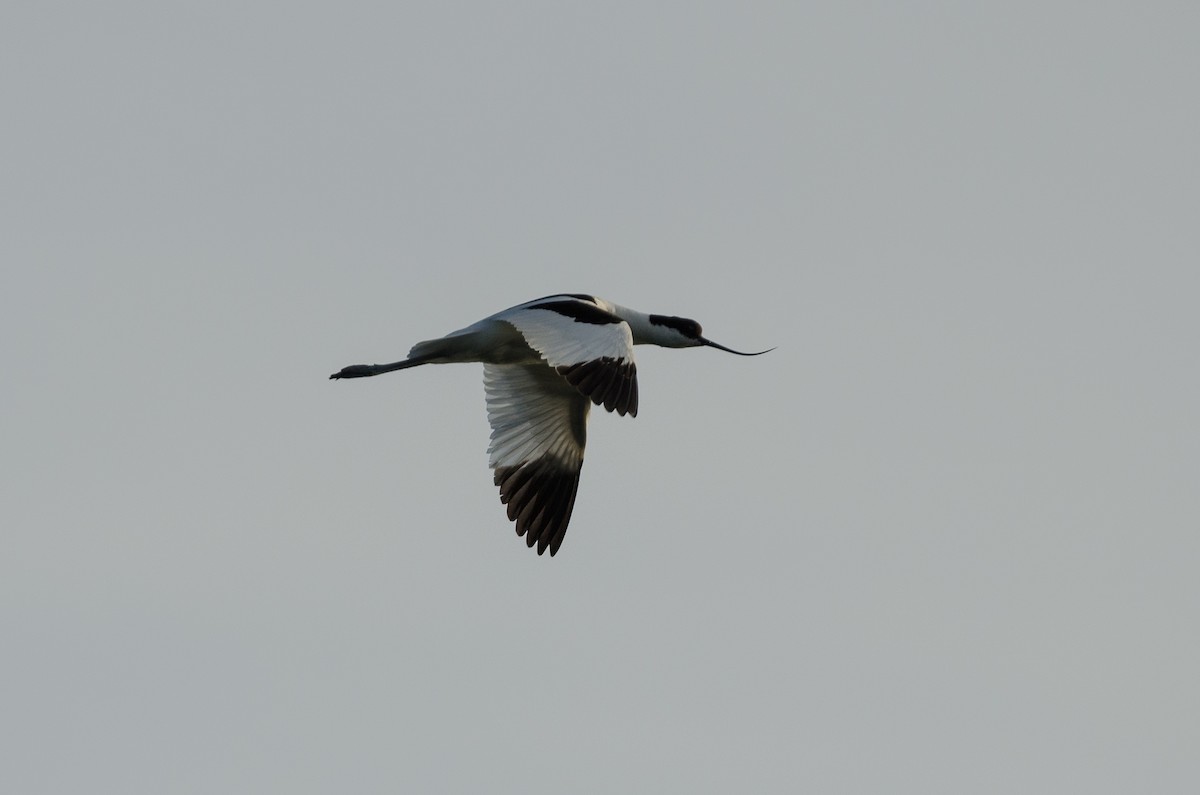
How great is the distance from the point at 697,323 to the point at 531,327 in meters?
3.36

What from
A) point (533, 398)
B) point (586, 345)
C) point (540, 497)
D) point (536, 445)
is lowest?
point (540, 497)

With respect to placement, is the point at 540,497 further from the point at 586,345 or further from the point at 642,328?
the point at 586,345

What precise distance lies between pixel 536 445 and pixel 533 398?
1.54 ft

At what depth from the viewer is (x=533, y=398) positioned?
63.8 ft

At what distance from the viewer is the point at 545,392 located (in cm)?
1947

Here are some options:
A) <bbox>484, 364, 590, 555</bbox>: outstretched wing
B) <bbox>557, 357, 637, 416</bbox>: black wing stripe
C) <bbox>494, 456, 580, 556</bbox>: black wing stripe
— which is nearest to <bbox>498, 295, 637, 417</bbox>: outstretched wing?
<bbox>557, 357, 637, 416</bbox>: black wing stripe

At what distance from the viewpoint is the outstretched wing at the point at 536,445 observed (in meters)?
19.1

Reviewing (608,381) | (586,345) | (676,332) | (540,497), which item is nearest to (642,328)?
(676,332)

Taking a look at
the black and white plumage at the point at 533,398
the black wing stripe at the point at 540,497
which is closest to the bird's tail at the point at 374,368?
the black and white plumage at the point at 533,398

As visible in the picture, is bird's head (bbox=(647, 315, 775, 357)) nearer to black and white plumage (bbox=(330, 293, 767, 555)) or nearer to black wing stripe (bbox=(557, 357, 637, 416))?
black and white plumage (bbox=(330, 293, 767, 555))

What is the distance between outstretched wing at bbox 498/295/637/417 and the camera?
15.7m

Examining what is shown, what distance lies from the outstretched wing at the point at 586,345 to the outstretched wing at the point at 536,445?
1.59 meters

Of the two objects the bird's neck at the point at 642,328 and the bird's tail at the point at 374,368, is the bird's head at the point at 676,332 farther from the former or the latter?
the bird's tail at the point at 374,368

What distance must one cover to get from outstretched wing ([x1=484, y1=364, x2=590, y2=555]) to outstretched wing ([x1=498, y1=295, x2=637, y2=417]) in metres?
1.59
